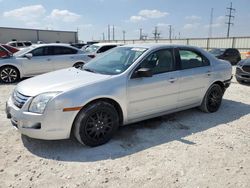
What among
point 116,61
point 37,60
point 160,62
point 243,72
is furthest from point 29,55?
point 243,72

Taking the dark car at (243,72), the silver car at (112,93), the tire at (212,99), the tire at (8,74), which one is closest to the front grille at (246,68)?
the dark car at (243,72)

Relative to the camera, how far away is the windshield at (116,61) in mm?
4082

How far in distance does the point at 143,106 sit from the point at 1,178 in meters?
2.33

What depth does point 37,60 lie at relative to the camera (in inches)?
363

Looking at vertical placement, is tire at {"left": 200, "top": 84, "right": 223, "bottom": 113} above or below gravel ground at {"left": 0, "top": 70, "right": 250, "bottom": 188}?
above

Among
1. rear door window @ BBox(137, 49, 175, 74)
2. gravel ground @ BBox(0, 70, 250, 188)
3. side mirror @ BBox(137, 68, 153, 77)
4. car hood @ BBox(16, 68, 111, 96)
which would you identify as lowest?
gravel ground @ BBox(0, 70, 250, 188)

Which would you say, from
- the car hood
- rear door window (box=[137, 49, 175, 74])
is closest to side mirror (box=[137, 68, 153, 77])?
rear door window (box=[137, 49, 175, 74])

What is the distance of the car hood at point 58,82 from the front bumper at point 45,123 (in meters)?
0.32

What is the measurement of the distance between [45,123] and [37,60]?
6.54 meters

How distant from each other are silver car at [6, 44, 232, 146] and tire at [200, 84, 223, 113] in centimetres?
3

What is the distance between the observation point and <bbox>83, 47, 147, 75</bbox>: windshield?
4.08 metres

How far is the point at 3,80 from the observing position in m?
8.89

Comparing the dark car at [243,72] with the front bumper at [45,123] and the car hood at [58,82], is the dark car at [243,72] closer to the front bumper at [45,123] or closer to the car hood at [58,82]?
the car hood at [58,82]

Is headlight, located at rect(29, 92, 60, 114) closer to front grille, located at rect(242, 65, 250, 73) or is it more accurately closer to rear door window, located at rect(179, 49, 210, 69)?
rear door window, located at rect(179, 49, 210, 69)
